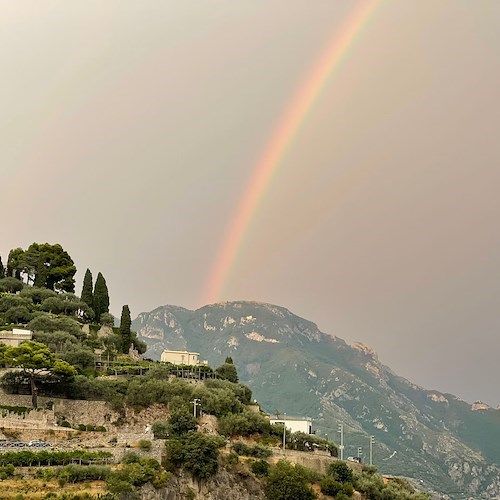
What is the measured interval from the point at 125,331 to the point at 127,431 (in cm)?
2267

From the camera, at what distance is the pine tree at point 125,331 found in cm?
9531

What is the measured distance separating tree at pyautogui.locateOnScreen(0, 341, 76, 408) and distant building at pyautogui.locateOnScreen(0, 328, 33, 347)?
7.95 meters

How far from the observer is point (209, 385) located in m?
87.9

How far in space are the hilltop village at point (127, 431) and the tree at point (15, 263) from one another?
467 inches

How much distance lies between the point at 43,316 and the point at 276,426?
1236 inches

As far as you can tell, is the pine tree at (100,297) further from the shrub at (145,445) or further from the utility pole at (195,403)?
the shrub at (145,445)

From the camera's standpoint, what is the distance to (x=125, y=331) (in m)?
97.1

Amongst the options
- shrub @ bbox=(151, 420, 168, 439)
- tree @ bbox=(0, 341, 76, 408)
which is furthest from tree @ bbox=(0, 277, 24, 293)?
shrub @ bbox=(151, 420, 168, 439)

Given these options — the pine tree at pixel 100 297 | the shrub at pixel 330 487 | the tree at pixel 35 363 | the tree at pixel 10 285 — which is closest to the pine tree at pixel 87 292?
the pine tree at pixel 100 297

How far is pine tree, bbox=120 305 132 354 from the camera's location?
95312 millimetres

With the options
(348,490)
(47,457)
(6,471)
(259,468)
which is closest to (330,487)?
(348,490)

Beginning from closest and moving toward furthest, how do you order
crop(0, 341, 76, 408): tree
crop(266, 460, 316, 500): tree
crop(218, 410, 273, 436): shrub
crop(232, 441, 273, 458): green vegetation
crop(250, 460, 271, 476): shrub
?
crop(266, 460, 316, 500): tree
crop(250, 460, 271, 476): shrub
crop(0, 341, 76, 408): tree
crop(232, 441, 273, 458): green vegetation
crop(218, 410, 273, 436): shrub

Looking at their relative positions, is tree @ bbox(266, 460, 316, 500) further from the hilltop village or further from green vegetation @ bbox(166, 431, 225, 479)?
green vegetation @ bbox(166, 431, 225, 479)

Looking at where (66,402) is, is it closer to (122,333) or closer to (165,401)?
(165,401)
